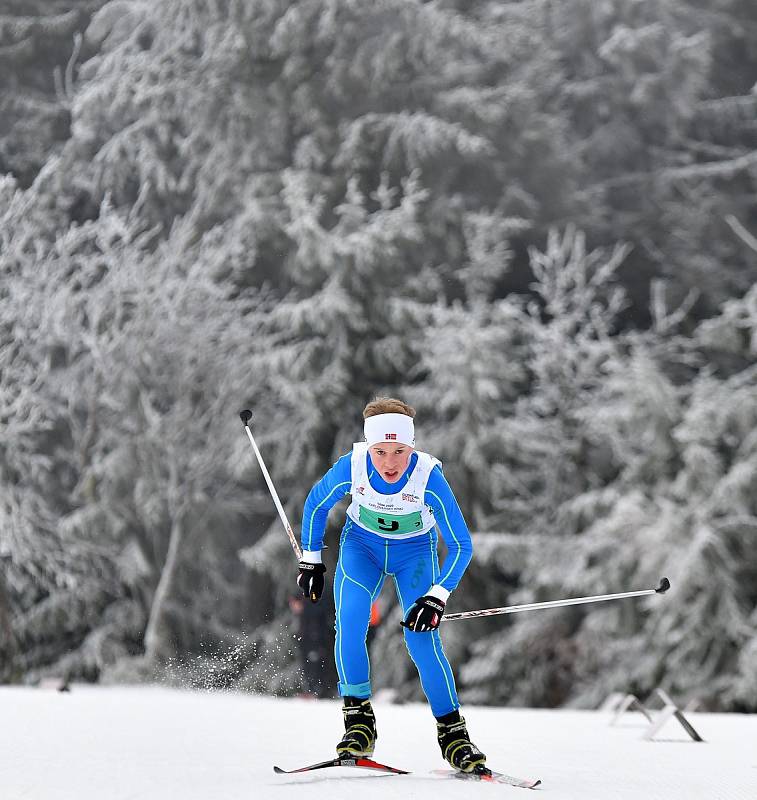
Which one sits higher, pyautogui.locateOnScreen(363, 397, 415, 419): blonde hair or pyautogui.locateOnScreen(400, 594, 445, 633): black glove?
pyautogui.locateOnScreen(363, 397, 415, 419): blonde hair

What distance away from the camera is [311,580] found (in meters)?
4.70

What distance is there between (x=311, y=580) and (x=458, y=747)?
0.76 m

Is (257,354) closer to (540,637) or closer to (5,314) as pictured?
(5,314)

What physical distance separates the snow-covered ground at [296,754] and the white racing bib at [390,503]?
82 cm

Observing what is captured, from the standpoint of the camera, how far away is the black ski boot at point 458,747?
4.31 metres

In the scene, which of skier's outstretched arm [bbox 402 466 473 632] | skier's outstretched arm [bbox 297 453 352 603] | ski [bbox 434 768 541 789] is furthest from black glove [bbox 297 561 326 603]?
ski [bbox 434 768 541 789]

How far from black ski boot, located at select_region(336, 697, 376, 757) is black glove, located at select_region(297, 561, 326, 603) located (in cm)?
38

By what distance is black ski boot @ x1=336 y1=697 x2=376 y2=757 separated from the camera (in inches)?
174

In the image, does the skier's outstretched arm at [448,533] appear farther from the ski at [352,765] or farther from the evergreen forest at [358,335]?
the evergreen forest at [358,335]

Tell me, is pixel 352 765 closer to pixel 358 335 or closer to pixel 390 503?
pixel 390 503

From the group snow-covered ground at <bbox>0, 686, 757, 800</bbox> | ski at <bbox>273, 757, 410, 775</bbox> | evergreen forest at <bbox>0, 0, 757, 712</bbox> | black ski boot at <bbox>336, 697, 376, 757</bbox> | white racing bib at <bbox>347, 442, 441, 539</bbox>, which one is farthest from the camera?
evergreen forest at <bbox>0, 0, 757, 712</bbox>

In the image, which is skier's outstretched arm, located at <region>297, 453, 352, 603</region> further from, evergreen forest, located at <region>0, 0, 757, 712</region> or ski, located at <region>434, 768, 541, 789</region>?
evergreen forest, located at <region>0, 0, 757, 712</region>

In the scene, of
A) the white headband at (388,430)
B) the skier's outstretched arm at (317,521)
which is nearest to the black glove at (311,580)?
the skier's outstretched arm at (317,521)

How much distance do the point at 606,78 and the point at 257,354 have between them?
8.31 m
